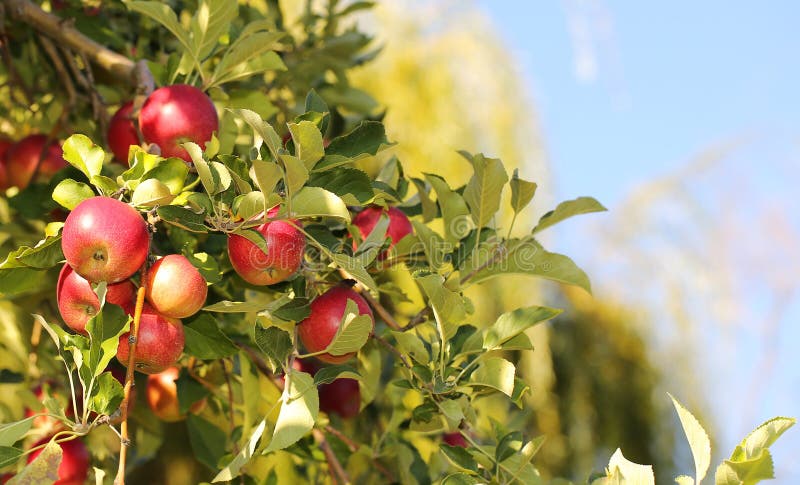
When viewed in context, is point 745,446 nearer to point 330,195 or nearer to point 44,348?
point 330,195

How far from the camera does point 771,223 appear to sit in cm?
414

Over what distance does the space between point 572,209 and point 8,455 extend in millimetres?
507

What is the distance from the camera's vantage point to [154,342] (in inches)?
26.6

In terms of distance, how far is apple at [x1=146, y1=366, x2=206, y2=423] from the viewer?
3.15 ft

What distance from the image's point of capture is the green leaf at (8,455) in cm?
62

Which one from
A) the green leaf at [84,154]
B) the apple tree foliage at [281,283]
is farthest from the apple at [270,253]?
the green leaf at [84,154]

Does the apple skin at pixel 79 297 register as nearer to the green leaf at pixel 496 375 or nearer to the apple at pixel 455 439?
the green leaf at pixel 496 375

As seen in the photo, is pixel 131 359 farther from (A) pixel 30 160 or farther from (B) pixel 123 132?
(A) pixel 30 160

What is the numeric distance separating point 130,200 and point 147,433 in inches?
20.2

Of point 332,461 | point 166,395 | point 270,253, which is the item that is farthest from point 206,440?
point 270,253

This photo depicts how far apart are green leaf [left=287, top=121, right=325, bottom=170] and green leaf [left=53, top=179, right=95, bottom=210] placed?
0.18 m

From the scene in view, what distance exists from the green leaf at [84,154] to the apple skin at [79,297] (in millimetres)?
85

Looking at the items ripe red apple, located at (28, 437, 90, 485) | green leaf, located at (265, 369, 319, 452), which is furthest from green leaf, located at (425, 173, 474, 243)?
ripe red apple, located at (28, 437, 90, 485)

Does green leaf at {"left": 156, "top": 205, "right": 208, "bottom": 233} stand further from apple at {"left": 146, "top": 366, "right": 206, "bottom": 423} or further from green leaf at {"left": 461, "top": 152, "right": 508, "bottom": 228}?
apple at {"left": 146, "top": 366, "right": 206, "bottom": 423}
